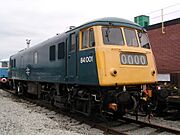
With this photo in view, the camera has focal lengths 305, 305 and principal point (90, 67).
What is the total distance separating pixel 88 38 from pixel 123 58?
1.35 metres

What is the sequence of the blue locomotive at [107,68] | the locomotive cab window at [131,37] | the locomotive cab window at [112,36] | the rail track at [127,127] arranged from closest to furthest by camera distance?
the rail track at [127,127]
the blue locomotive at [107,68]
the locomotive cab window at [112,36]
the locomotive cab window at [131,37]

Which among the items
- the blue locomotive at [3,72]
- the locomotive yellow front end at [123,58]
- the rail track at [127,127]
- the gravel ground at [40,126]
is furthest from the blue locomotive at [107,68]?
the blue locomotive at [3,72]

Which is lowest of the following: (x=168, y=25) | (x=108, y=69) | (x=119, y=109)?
(x=119, y=109)

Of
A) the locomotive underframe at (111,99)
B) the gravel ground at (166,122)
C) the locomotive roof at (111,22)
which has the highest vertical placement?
the locomotive roof at (111,22)

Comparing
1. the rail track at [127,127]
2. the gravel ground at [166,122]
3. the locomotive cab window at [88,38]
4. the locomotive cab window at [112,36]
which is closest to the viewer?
the rail track at [127,127]

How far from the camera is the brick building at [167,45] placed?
711 inches

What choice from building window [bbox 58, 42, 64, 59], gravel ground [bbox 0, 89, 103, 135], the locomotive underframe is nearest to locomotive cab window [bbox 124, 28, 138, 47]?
the locomotive underframe

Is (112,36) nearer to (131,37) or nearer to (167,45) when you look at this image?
(131,37)

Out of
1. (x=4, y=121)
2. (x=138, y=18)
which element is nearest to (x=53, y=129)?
(x=4, y=121)

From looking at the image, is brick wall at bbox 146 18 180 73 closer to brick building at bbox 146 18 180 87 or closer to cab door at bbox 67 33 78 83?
brick building at bbox 146 18 180 87

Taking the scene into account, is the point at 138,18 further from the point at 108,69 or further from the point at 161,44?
the point at 108,69

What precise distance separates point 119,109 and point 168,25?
10.7 m

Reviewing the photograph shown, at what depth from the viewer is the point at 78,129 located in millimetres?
9266

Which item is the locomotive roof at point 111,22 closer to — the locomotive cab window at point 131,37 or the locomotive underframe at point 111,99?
the locomotive cab window at point 131,37
